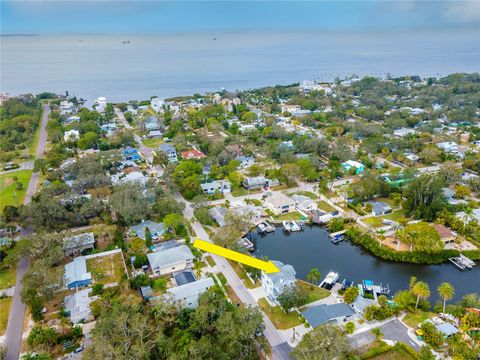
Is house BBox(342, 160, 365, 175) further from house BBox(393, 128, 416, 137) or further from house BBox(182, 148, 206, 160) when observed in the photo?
house BBox(182, 148, 206, 160)

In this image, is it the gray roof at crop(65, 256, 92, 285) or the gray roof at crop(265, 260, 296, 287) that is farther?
the gray roof at crop(65, 256, 92, 285)

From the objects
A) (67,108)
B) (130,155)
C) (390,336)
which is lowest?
(390,336)

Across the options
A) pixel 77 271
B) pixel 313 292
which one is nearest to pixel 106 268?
pixel 77 271

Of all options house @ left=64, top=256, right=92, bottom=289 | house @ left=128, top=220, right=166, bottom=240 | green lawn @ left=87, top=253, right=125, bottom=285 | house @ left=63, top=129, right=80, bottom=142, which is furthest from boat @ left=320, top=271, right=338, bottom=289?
house @ left=63, top=129, right=80, bottom=142

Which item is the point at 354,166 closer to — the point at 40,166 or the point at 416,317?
the point at 416,317

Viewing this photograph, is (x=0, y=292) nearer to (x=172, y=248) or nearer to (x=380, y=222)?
(x=172, y=248)

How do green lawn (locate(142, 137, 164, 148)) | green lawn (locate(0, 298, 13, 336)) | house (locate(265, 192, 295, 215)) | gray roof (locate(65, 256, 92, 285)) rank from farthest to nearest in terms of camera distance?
green lawn (locate(142, 137, 164, 148))
house (locate(265, 192, 295, 215))
gray roof (locate(65, 256, 92, 285))
green lawn (locate(0, 298, 13, 336))

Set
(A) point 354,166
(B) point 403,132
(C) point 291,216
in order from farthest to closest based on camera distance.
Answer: (B) point 403,132
(A) point 354,166
(C) point 291,216
